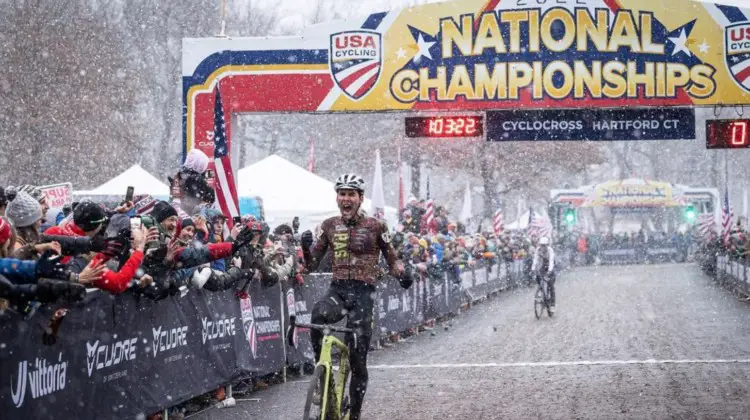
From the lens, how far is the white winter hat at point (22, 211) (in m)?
8.09

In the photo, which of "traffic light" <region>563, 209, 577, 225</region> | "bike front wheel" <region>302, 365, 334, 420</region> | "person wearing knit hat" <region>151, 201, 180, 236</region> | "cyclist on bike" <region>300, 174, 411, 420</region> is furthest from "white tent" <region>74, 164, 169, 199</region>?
"traffic light" <region>563, 209, 577, 225</region>

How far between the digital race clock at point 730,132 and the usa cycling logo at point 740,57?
0.82 m

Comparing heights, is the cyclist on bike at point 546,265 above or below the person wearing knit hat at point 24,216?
below

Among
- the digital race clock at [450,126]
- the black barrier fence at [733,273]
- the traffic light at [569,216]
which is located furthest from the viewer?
the traffic light at [569,216]

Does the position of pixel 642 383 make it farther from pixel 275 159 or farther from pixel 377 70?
pixel 275 159

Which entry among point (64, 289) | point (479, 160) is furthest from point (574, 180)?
point (64, 289)

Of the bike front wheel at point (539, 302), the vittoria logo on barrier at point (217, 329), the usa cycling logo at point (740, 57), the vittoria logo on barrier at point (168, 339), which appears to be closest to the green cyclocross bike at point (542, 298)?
the bike front wheel at point (539, 302)

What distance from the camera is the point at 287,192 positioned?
26078 millimetres

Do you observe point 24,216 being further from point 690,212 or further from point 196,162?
point 690,212

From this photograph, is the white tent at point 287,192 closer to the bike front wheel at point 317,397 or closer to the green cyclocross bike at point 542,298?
the green cyclocross bike at point 542,298

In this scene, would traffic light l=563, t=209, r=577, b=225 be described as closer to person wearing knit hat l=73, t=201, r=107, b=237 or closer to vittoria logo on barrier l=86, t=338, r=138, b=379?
vittoria logo on barrier l=86, t=338, r=138, b=379

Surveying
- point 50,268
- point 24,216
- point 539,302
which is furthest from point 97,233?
point 539,302

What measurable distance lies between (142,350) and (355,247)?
2.00 meters

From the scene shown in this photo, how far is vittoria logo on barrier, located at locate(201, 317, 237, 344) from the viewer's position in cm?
1110
